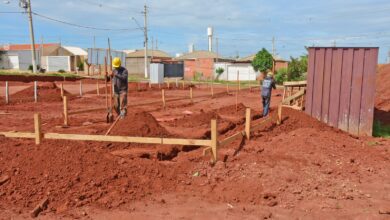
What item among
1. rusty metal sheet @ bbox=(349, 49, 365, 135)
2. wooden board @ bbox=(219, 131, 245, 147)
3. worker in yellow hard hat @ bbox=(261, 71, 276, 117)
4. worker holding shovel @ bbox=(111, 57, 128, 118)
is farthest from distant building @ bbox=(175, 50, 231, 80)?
wooden board @ bbox=(219, 131, 245, 147)

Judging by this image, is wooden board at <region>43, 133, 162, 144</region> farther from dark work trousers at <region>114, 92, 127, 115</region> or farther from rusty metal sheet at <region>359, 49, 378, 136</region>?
rusty metal sheet at <region>359, 49, 378, 136</region>

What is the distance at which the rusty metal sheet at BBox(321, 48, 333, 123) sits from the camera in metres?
11.1

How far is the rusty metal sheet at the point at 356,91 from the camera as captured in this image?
10641 mm

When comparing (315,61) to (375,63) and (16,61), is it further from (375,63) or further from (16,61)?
(16,61)

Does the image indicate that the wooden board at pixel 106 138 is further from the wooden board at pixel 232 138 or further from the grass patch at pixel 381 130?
the grass patch at pixel 381 130

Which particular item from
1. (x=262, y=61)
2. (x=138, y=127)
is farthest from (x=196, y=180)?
(x=262, y=61)

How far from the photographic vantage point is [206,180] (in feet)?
20.9

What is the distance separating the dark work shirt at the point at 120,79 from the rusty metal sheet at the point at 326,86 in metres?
5.74

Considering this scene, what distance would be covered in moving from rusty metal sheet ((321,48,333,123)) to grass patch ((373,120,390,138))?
1.53 metres

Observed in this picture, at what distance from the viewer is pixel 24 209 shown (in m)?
5.49

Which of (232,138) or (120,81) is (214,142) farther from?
(120,81)

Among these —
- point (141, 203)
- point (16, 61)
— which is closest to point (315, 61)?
point (141, 203)

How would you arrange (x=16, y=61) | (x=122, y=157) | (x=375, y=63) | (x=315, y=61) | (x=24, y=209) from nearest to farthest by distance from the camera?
1. (x=24, y=209)
2. (x=122, y=157)
3. (x=375, y=63)
4. (x=315, y=61)
5. (x=16, y=61)

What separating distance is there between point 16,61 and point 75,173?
234ft
